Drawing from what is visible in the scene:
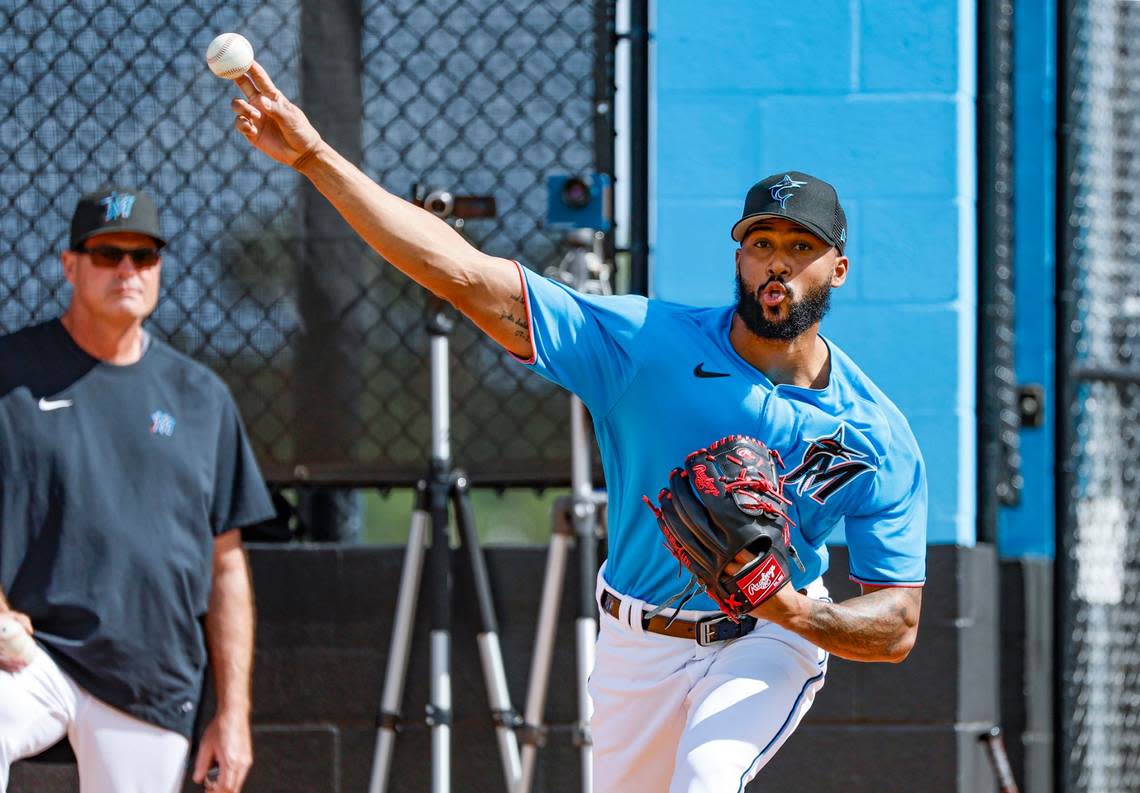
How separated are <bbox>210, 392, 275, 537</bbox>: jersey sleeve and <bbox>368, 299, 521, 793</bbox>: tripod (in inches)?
20.5

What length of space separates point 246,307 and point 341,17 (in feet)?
3.25

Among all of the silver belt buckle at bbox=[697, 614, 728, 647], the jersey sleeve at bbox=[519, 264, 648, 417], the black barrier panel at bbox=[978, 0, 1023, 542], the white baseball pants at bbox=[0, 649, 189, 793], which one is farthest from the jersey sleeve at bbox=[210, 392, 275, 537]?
the black barrier panel at bbox=[978, 0, 1023, 542]

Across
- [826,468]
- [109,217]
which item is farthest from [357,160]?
[826,468]

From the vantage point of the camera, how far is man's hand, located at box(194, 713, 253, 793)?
424cm

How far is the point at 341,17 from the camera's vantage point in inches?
205

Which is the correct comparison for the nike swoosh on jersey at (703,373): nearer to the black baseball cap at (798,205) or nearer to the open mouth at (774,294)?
the open mouth at (774,294)

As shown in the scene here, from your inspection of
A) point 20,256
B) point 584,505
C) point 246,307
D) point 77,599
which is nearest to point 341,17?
point 246,307

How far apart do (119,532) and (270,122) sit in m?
1.50

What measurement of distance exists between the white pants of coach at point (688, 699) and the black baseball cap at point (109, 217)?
62.6 inches

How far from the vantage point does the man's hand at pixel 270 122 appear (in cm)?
305

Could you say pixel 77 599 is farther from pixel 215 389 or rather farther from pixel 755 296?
Result: pixel 755 296

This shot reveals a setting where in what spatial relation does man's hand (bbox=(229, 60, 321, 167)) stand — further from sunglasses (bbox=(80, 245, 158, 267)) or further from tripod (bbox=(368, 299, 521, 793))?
tripod (bbox=(368, 299, 521, 793))

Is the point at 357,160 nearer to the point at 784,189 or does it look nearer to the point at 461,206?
the point at 461,206

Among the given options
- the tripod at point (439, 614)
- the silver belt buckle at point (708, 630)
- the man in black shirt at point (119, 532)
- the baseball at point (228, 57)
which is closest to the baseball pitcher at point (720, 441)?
the silver belt buckle at point (708, 630)
